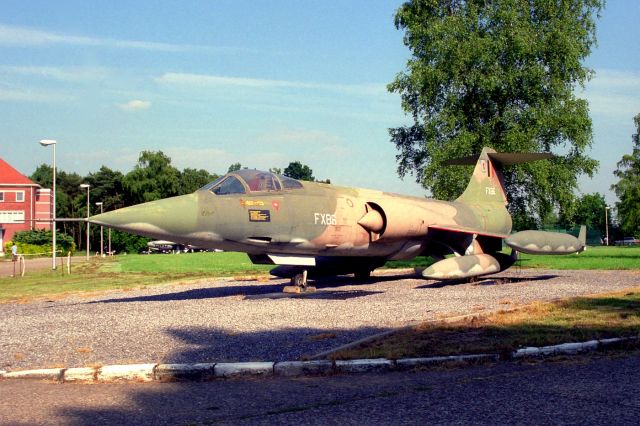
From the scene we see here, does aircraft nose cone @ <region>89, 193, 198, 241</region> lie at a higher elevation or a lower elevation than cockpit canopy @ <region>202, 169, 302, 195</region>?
lower

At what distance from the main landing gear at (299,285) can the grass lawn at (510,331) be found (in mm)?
6229

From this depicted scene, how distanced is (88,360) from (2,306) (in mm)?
8412

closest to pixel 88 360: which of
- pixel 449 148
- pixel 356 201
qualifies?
pixel 356 201

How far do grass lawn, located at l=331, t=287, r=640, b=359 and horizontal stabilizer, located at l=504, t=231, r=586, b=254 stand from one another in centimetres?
714

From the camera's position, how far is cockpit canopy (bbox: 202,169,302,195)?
1519 cm

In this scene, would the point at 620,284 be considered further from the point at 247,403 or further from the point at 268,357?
the point at 247,403

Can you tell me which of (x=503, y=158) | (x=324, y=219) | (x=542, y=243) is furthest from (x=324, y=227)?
(x=503, y=158)

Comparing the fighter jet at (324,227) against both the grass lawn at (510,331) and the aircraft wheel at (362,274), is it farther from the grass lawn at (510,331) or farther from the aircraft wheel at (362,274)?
the grass lawn at (510,331)

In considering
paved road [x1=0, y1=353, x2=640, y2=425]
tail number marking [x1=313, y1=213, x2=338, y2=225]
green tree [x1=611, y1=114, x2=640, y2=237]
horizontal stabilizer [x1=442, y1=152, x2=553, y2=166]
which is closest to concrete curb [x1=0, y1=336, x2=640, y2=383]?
paved road [x1=0, y1=353, x2=640, y2=425]

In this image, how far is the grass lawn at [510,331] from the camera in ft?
26.9

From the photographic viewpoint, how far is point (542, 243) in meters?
19.7

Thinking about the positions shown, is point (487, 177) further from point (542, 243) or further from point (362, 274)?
point (362, 274)

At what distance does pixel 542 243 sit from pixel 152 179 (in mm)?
86329

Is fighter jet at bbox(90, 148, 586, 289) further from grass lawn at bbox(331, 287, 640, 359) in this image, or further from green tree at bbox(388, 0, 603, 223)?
green tree at bbox(388, 0, 603, 223)
